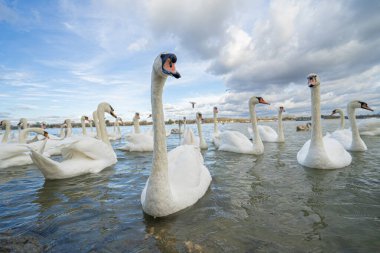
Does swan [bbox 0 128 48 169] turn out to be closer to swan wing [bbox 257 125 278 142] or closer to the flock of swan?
the flock of swan

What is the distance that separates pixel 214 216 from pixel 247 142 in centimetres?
736

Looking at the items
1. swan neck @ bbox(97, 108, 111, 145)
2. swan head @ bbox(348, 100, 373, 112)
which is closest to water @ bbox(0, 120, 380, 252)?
swan neck @ bbox(97, 108, 111, 145)

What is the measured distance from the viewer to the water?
2.97 metres

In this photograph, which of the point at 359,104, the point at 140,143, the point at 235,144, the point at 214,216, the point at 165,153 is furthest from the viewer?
the point at 140,143

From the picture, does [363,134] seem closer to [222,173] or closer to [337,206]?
[222,173]

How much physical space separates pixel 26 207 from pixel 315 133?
701 cm

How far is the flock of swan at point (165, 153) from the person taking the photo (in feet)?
11.5

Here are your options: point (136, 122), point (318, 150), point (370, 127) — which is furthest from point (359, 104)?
point (136, 122)

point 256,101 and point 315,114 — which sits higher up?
point 256,101

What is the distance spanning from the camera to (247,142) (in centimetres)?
1075

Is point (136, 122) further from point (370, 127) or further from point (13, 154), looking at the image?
point (370, 127)

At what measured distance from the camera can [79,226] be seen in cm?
358

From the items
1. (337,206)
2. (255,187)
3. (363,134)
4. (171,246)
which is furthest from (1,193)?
(363,134)

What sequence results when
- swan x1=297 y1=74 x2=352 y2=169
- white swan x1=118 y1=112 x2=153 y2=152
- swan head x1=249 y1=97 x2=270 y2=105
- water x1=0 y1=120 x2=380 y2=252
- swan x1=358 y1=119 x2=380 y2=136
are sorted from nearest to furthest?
water x1=0 y1=120 x2=380 y2=252, swan x1=297 y1=74 x2=352 y2=169, swan head x1=249 y1=97 x2=270 y2=105, white swan x1=118 y1=112 x2=153 y2=152, swan x1=358 y1=119 x2=380 y2=136
